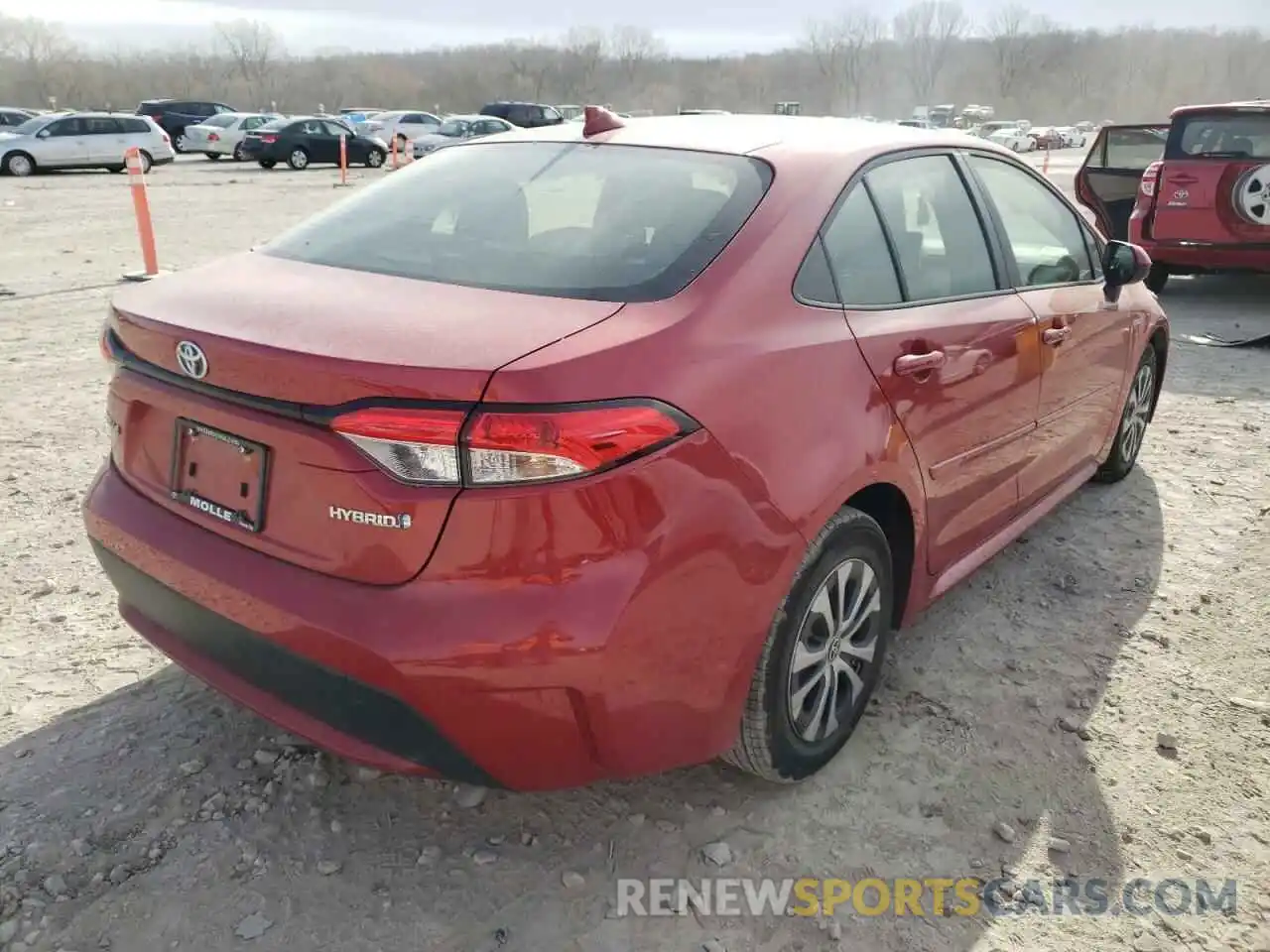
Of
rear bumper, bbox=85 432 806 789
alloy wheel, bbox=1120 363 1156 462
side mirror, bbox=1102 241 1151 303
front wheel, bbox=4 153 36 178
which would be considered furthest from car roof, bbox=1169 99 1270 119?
front wheel, bbox=4 153 36 178

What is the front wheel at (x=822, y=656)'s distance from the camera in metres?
2.41

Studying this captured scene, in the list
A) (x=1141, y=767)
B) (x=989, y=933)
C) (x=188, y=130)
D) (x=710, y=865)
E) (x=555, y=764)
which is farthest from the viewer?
(x=188, y=130)

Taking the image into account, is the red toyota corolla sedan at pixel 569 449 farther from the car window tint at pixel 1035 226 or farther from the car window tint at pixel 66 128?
the car window tint at pixel 66 128

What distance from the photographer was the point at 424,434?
→ 1.89 metres

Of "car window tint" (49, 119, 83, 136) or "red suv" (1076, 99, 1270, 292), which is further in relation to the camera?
"car window tint" (49, 119, 83, 136)

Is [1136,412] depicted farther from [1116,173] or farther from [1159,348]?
[1116,173]

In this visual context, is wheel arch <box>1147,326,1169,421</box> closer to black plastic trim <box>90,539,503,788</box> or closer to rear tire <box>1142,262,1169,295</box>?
black plastic trim <box>90,539,503,788</box>

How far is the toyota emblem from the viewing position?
7.11ft

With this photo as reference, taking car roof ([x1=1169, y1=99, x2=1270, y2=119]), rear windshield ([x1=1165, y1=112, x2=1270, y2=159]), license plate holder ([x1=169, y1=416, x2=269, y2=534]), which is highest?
car roof ([x1=1169, y1=99, x2=1270, y2=119])

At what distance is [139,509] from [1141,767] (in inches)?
107

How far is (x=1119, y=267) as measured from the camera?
13.2 ft

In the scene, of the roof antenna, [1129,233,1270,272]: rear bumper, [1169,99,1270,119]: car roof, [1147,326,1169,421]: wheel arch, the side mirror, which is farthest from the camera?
[1129,233,1270,272]: rear bumper

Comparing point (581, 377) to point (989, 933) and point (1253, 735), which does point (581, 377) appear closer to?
point (989, 933)

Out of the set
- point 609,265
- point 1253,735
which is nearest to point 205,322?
point 609,265
